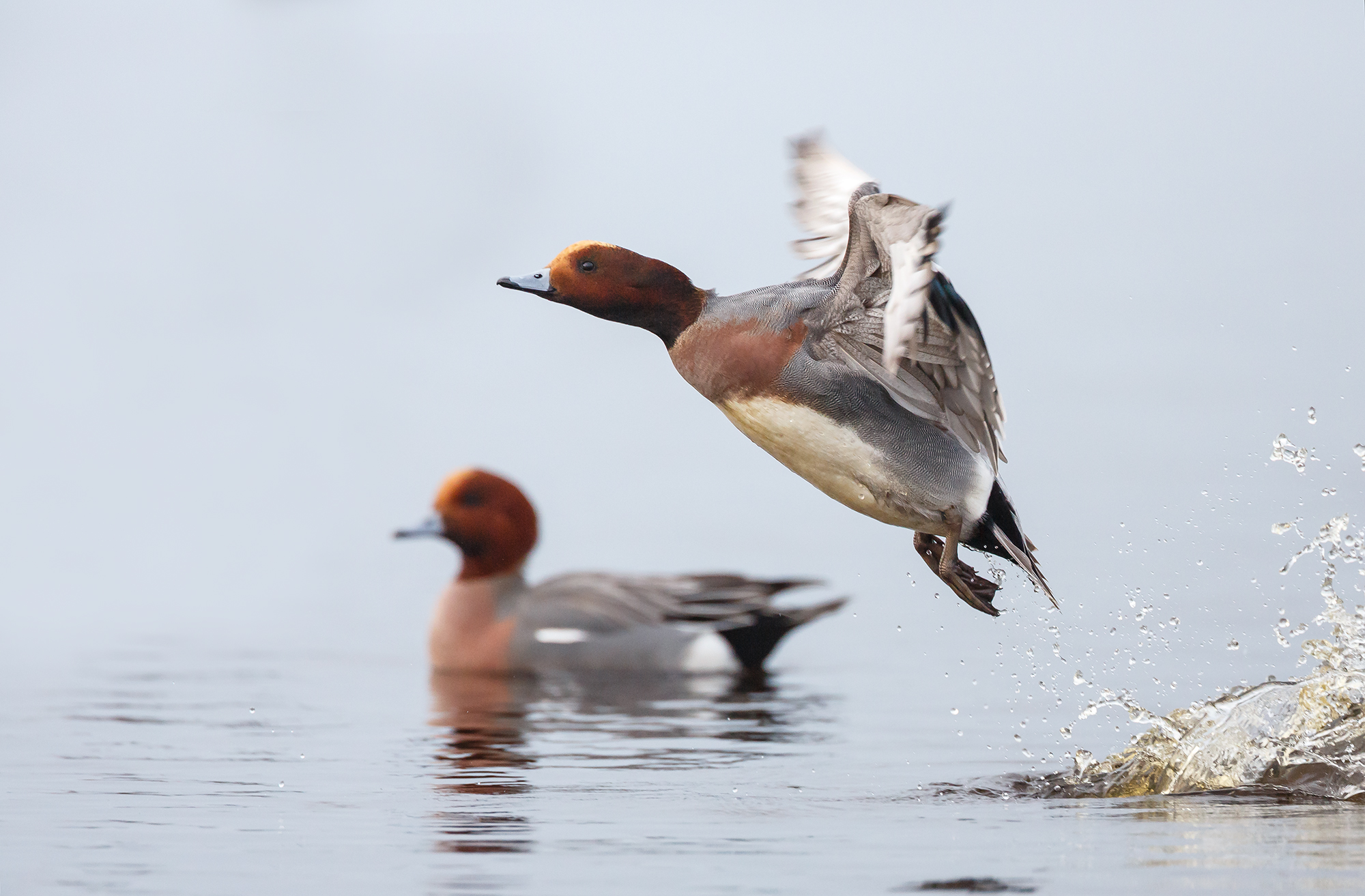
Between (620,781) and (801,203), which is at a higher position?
(801,203)

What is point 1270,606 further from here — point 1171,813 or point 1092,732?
point 1171,813

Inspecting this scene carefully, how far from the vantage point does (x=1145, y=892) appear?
420 centimetres

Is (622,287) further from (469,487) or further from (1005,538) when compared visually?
(469,487)

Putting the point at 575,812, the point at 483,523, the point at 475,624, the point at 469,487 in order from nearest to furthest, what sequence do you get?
1. the point at 575,812
2. the point at 475,624
3. the point at 483,523
4. the point at 469,487

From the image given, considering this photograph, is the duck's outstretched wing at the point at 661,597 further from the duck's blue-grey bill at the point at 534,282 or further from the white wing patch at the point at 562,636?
the duck's blue-grey bill at the point at 534,282

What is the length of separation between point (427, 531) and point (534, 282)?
6.22 metres

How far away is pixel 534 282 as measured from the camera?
5473 millimetres

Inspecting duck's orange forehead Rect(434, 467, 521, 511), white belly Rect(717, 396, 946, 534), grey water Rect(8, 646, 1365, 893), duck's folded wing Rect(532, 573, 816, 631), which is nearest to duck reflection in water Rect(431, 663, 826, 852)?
grey water Rect(8, 646, 1365, 893)

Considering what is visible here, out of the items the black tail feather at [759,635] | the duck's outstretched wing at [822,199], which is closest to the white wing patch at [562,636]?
the black tail feather at [759,635]

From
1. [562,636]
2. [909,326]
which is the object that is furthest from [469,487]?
[909,326]

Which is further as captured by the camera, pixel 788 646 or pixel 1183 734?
pixel 788 646

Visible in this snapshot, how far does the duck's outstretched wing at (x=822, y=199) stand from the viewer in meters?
6.16

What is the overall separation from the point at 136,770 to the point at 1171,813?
3.33m

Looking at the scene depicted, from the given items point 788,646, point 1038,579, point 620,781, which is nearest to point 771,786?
point 620,781
